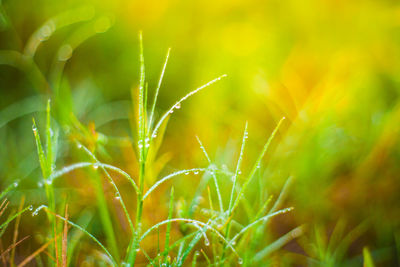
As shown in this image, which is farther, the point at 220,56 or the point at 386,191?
the point at 220,56

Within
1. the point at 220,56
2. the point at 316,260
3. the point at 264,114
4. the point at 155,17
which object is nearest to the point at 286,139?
the point at 264,114

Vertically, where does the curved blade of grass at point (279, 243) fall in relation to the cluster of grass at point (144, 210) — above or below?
below

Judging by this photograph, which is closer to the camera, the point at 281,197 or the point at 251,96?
the point at 281,197

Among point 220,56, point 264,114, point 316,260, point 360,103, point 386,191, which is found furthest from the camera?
point 220,56

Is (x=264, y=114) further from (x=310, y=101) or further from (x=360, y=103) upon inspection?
(x=360, y=103)

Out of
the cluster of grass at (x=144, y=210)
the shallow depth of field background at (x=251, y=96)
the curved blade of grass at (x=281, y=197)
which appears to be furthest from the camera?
the shallow depth of field background at (x=251, y=96)

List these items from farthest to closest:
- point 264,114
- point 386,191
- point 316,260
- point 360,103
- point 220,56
→ point 220,56, point 264,114, point 360,103, point 386,191, point 316,260

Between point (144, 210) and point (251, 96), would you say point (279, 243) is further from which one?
point (251, 96)

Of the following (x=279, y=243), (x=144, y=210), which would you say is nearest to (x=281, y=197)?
(x=279, y=243)
